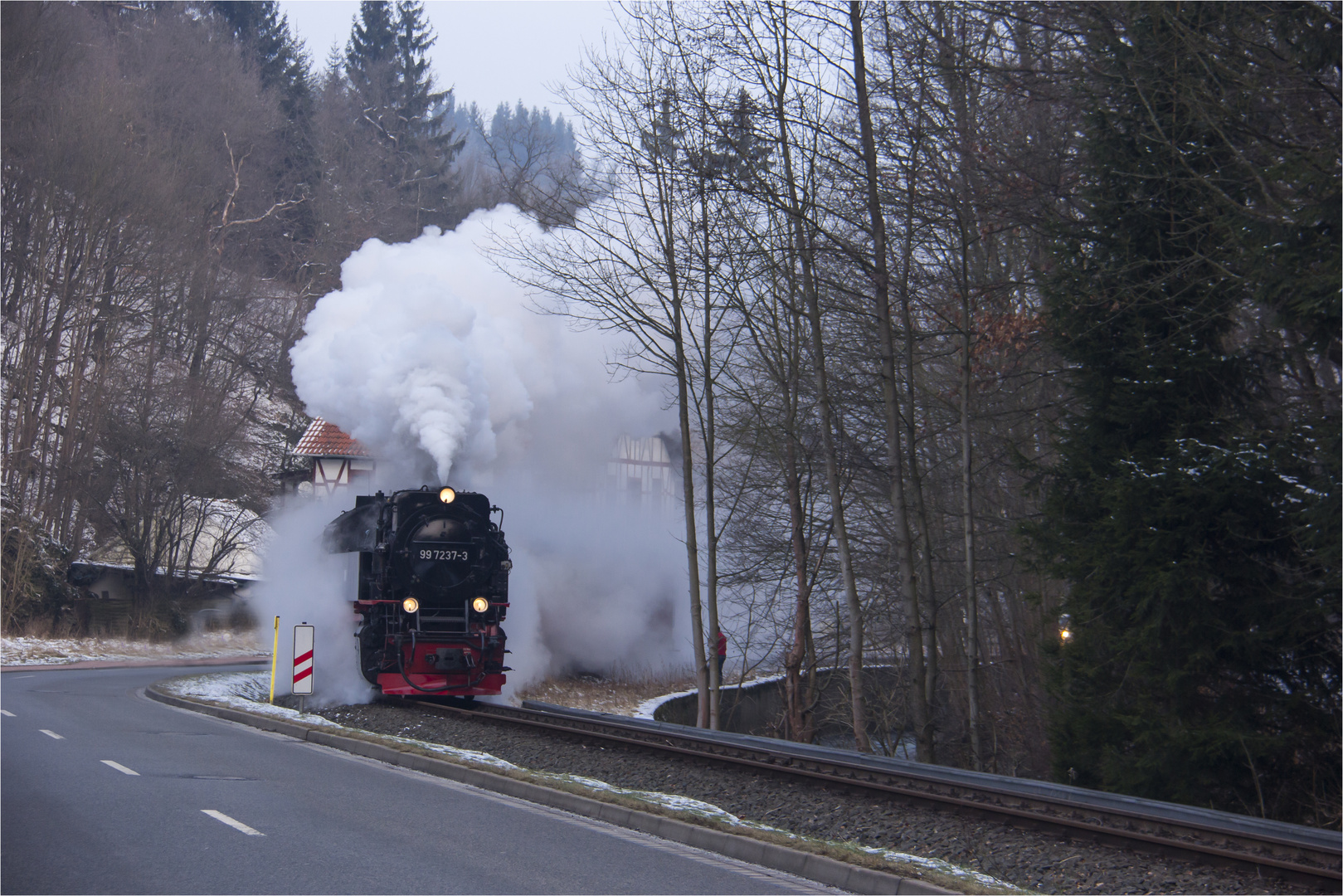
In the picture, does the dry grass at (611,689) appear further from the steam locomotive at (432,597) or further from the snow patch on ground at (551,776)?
the steam locomotive at (432,597)

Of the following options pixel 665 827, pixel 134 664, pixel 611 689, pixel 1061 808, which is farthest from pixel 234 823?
pixel 134 664

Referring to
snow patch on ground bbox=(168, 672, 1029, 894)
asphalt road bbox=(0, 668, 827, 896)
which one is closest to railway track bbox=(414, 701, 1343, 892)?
snow patch on ground bbox=(168, 672, 1029, 894)

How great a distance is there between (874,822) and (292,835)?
431 centimetres

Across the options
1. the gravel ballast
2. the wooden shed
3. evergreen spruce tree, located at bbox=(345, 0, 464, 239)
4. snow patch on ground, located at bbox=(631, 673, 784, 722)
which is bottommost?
snow patch on ground, located at bbox=(631, 673, 784, 722)

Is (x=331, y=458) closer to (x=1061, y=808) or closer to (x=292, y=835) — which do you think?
(x=292, y=835)

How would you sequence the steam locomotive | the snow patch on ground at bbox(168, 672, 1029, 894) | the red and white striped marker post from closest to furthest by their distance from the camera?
the snow patch on ground at bbox(168, 672, 1029, 894) → the red and white striped marker post → the steam locomotive

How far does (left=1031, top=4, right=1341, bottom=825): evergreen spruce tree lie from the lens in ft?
28.9

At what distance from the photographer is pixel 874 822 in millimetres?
8320

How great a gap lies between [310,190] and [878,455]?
46477 millimetres

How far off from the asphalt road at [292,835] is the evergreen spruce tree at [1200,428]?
5.59 m

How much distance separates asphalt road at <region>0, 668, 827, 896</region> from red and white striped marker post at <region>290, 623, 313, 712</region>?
4.05m

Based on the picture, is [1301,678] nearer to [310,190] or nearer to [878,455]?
[878,455]

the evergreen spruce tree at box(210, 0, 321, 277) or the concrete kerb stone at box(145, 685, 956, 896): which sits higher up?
the evergreen spruce tree at box(210, 0, 321, 277)

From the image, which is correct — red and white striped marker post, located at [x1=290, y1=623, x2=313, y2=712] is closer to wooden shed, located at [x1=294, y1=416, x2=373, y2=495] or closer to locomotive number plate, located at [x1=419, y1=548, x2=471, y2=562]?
locomotive number plate, located at [x1=419, y1=548, x2=471, y2=562]
